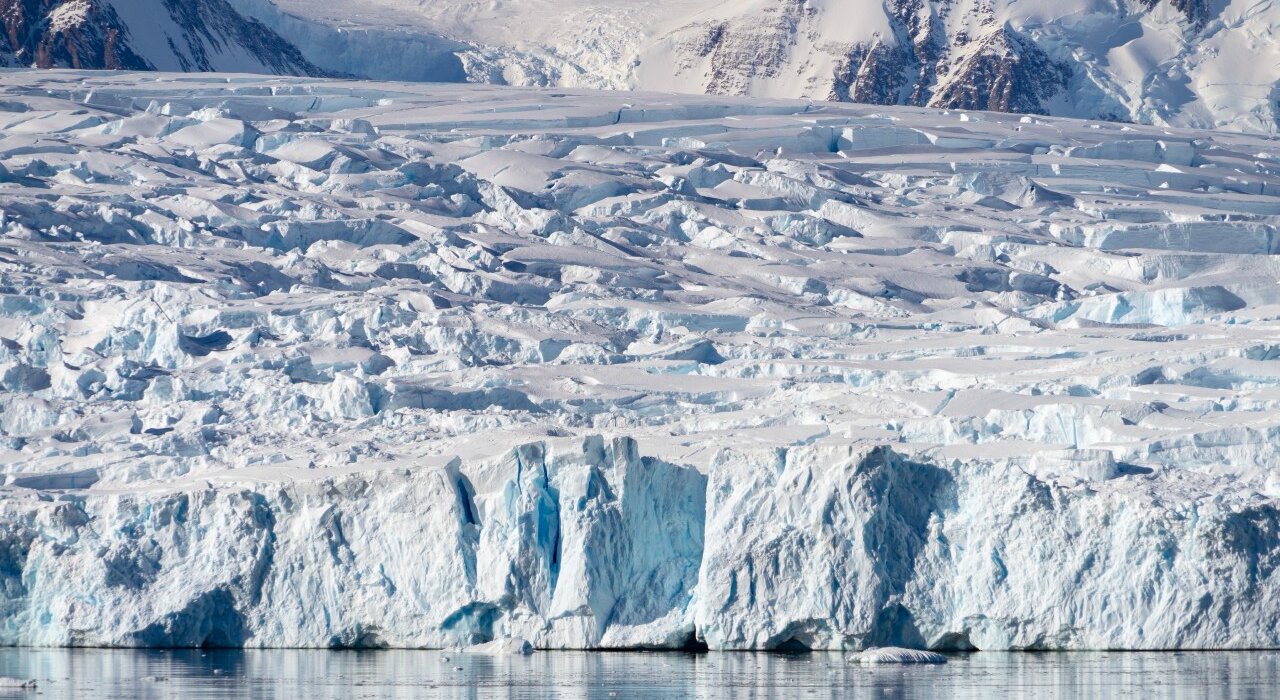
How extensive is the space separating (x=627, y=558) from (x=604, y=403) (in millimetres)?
5588

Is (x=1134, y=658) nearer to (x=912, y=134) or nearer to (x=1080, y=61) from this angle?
(x=912, y=134)

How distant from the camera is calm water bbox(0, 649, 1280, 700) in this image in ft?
54.2

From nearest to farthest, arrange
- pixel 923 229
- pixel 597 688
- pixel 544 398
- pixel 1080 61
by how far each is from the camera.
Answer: pixel 597 688, pixel 544 398, pixel 923 229, pixel 1080 61

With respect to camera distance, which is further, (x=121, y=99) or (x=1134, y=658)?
(x=121, y=99)

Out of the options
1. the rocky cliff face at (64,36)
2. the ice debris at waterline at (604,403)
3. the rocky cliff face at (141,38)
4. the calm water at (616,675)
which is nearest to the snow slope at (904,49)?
the rocky cliff face at (141,38)

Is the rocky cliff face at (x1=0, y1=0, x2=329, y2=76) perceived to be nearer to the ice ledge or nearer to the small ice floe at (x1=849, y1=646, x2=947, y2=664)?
the ice ledge

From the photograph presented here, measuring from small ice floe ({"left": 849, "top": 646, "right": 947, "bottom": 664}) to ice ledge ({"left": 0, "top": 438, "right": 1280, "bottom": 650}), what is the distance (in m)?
0.34

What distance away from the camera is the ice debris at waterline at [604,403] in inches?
758

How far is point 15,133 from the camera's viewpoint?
41.9 m

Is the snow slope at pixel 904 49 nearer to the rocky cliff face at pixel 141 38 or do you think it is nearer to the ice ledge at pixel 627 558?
the rocky cliff face at pixel 141 38

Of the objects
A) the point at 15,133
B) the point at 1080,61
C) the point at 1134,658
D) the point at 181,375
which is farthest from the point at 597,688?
the point at 1080,61

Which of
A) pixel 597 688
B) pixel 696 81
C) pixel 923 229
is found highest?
pixel 696 81

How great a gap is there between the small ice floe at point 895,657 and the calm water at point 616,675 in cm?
20

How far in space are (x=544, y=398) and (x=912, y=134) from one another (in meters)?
26.8
